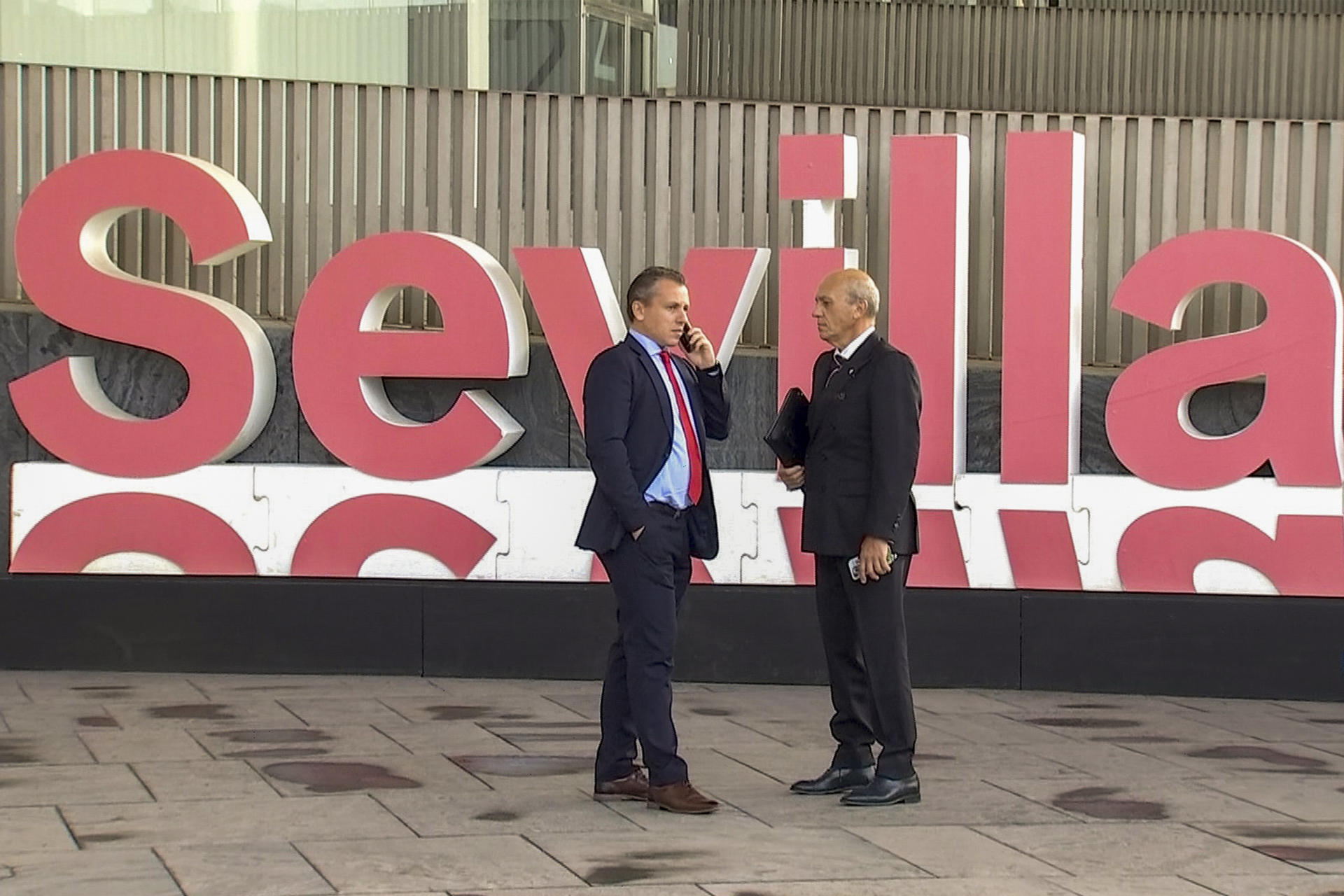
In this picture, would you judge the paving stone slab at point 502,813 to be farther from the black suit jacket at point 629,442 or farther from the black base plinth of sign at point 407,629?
the black base plinth of sign at point 407,629

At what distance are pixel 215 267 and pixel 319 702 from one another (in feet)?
8.15

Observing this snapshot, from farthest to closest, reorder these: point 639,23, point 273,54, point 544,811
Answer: point 639,23 < point 273,54 < point 544,811

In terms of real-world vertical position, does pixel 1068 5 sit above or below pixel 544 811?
above

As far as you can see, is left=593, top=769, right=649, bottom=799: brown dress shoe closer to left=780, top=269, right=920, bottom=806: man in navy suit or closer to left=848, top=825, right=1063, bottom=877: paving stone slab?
left=780, top=269, right=920, bottom=806: man in navy suit

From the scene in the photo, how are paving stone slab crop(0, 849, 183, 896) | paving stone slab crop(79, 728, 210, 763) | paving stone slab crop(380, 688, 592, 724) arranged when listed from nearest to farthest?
paving stone slab crop(0, 849, 183, 896) → paving stone slab crop(79, 728, 210, 763) → paving stone slab crop(380, 688, 592, 724)

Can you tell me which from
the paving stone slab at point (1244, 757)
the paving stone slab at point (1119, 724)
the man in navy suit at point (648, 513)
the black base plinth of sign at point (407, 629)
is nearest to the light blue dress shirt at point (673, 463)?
the man in navy suit at point (648, 513)

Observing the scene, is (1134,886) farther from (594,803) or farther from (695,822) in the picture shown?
(594,803)

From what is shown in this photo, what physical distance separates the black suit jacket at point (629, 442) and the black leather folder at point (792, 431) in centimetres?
32

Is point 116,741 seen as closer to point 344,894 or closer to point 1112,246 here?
point 344,894

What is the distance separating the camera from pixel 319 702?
873 centimetres

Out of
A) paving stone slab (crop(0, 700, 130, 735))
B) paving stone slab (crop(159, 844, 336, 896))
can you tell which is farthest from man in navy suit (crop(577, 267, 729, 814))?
paving stone slab (crop(0, 700, 130, 735))

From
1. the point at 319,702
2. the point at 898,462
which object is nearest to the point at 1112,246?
the point at 898,462

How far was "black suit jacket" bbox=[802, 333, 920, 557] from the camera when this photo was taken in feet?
21.1

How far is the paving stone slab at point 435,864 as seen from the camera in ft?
17.6
